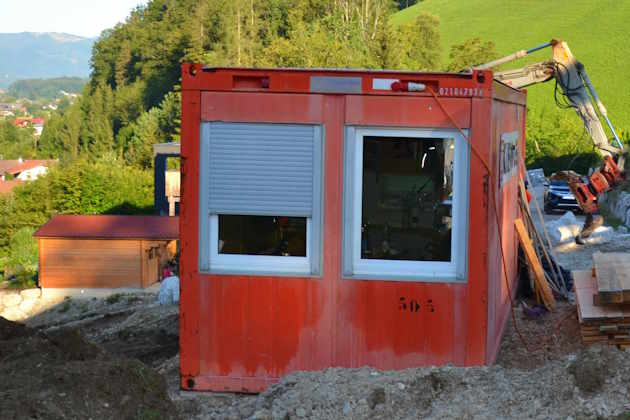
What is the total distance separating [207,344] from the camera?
7.82m

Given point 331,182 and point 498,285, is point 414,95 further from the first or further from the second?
point 498,285

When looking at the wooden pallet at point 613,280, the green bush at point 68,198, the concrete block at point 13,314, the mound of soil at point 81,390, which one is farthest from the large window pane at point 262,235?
the green bush at point 68,198

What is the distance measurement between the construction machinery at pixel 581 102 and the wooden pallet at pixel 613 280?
29.3 feet

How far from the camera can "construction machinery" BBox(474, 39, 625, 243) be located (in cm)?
1791

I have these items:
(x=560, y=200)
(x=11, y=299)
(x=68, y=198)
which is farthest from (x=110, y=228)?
(x=68, y=198)

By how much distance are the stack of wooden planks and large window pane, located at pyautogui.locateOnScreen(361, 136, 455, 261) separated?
1631mm

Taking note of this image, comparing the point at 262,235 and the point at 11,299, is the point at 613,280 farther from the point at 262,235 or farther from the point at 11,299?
the point at 11,299

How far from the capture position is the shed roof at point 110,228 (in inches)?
1355

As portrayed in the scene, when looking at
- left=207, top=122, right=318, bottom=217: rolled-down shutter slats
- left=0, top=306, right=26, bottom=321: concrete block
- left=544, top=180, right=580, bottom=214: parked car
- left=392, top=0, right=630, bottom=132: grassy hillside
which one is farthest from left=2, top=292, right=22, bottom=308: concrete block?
left=392, top=0, right=630, bottom=132: grassy hillside

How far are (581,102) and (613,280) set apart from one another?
11973mm

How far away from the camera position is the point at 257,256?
7754mm

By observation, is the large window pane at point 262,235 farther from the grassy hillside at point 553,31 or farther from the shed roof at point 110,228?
the grassy hillside at point 553,31

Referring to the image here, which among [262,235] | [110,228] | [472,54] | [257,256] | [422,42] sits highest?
[422,42]

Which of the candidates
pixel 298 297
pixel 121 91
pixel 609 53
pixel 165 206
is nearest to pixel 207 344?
pixel 298 297
